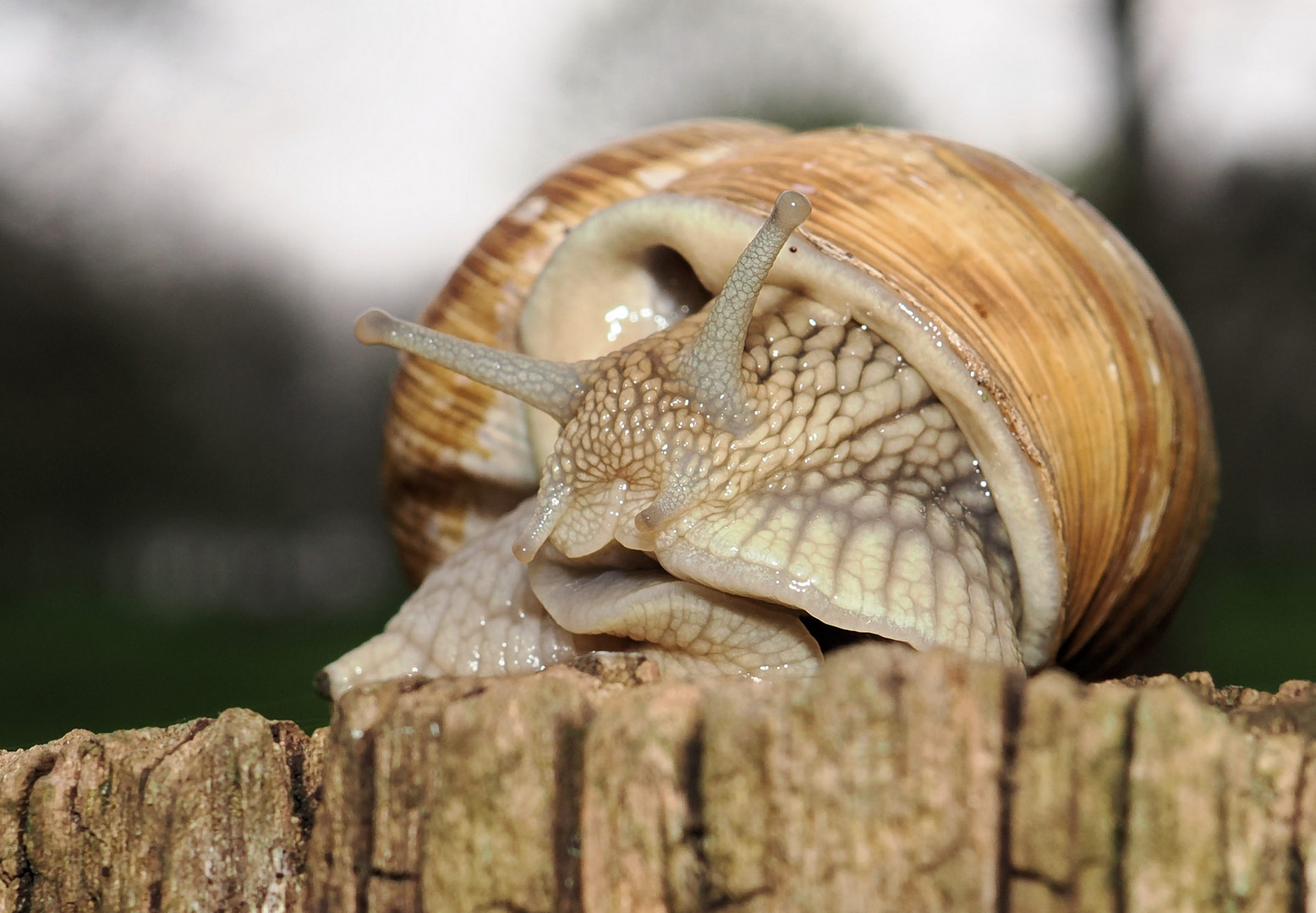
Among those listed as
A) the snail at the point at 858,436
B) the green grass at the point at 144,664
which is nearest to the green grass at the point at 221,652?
the green grass at the point at 144,664

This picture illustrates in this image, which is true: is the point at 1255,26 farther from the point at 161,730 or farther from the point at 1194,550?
the point at 161,730

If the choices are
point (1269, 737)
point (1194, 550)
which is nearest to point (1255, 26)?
point (1194, 550)

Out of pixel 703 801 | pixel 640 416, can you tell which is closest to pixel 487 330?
pixel 640 416

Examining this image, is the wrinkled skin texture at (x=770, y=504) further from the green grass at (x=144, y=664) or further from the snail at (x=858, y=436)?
the green grass at (x=144, y=664)

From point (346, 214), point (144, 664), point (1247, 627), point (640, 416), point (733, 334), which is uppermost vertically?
point (346, 214)

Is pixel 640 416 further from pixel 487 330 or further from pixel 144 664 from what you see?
pixel 144 664

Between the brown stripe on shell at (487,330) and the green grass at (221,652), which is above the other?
the brown stripe on shell at (487,330)

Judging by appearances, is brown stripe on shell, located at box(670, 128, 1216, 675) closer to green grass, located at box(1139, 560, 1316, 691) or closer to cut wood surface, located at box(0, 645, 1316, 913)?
cut wood surface, located at box(0, 645, 1316, 913)
